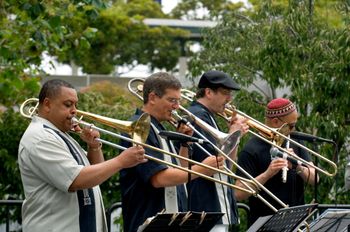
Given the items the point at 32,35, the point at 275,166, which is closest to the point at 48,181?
the point at 275,166

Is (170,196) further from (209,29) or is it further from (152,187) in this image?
(209,29)

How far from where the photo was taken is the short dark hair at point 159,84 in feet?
25.2

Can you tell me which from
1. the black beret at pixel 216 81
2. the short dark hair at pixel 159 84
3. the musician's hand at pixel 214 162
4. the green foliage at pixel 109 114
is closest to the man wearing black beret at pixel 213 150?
the black beret at pixel 216 81

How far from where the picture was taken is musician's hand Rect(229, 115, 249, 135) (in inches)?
314

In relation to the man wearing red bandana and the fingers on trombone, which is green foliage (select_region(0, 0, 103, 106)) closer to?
the man wearing red bandana

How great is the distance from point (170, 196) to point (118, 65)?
1531 inches

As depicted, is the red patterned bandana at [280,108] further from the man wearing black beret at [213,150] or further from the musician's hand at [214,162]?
the musician's hand at [214,162]

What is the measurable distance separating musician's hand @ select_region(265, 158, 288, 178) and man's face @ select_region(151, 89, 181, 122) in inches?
45.1

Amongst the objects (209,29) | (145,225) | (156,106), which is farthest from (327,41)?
(145,225)

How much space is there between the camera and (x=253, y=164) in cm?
897

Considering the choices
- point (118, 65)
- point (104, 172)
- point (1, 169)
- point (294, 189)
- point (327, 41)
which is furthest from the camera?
point (118, 65)

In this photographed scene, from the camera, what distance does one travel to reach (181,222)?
6.98 meters

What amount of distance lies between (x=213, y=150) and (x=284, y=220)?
0.97 meters

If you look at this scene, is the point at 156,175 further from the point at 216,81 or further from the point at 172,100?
the point at 216,81
